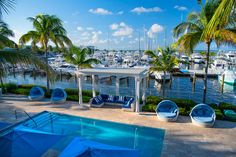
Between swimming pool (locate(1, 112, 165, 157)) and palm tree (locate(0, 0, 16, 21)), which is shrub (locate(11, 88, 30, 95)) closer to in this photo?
swimming pool (locate(1, 112, 165, 157))

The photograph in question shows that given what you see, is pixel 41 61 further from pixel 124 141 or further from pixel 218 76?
pixel 218 76

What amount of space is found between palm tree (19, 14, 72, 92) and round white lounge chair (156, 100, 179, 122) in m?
10.4

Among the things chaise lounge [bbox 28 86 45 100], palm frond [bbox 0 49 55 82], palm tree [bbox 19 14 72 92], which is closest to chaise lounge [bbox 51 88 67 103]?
chaise lounge [bbox 28 86 45 100]

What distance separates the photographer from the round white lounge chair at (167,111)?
1204cm

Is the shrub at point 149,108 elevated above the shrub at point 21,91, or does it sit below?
below

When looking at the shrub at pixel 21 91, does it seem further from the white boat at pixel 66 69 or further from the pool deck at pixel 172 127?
the white boat at pixel 66 69

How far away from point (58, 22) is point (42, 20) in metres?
1.32

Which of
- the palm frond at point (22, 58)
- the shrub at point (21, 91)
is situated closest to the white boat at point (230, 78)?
the shrub at point (21, 91)

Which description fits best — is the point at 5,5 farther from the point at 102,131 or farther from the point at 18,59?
the point at 102,131

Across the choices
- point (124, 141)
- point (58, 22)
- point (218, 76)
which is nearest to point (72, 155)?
point (124, 141)

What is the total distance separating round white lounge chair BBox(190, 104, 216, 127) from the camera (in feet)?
37.0

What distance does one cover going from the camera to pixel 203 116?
1202cm

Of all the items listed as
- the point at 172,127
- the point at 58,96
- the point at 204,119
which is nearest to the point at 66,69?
the point at 58,96

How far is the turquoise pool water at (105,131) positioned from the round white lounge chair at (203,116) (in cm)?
232
